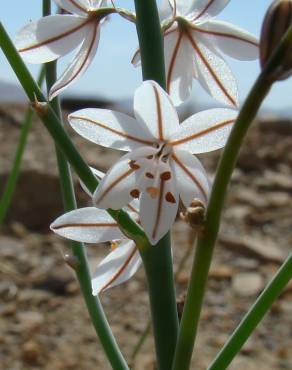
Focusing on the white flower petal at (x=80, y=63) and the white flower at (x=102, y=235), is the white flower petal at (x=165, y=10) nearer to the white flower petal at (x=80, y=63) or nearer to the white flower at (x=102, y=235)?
the white flower petal at (x=80, y=63)

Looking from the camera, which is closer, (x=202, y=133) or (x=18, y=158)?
(x=202, y=133)

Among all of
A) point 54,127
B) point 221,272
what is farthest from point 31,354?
point 54,127

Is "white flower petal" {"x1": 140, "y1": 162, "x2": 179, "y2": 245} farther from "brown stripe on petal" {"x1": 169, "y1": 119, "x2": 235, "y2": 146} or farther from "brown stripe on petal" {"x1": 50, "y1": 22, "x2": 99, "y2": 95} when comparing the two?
"brown stripe on petal" {"x1": 50, "y1": 22, "x2": 99, "y2": 95}

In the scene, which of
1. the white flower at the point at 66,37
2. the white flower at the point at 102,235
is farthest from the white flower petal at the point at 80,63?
the white flower at the point at 102,235

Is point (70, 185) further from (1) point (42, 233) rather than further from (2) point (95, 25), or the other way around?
(1) point (42, 233)

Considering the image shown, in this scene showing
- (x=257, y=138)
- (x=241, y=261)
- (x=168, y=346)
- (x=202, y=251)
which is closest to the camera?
(x=202, y=251)

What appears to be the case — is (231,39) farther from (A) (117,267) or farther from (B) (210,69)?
(A) (117,267)

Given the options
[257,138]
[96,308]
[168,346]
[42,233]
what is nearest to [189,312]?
[168,346]
